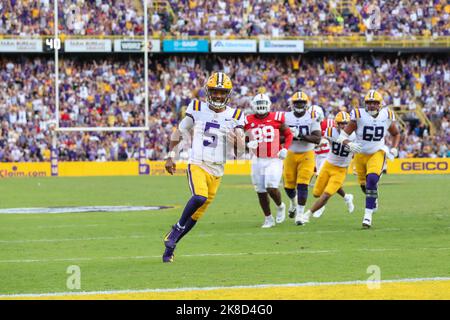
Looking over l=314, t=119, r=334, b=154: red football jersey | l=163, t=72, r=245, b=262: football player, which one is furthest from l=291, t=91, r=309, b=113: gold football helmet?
l=163, t=72, r=245, b=262: football player

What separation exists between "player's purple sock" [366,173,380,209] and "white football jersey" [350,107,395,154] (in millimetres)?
524

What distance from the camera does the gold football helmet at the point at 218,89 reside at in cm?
1052

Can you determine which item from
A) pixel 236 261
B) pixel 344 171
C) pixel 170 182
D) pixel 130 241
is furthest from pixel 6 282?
pixel 170 182

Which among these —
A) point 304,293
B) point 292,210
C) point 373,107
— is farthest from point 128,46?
point 304,293

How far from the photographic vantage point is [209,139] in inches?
421

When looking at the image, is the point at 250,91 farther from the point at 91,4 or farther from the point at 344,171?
the point at 344,171

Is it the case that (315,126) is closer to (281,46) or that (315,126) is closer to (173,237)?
(173,237)

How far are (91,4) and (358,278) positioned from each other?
1214 inches

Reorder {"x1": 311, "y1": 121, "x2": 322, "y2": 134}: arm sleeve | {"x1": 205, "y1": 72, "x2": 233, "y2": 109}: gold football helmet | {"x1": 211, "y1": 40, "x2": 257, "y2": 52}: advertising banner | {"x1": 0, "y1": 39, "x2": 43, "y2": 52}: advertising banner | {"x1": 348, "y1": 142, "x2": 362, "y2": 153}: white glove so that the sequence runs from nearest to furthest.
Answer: {"x1": 205, "y1": 72, "x2": 233, "y2": 109}: gold football helmet
{"x1": 348, "y1": 142, "x2": 362, "y2": 153}: white glove
{"x1": 311, "y1": 121, "x2": 322, "y2": 134}: arm sleeve
{"x1": 0, "y1": 39, "x2": 43, "y2": 52}: advertising banner
{"x1": 211, "y1": 40, "x2": 257, "y2": 52}: advertising banner

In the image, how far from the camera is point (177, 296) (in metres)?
7.89

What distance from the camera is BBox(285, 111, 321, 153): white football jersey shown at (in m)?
15.4

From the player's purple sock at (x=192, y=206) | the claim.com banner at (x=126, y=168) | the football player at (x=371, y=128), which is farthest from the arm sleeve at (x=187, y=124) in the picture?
the claim.com banner at (x=126, y=168)

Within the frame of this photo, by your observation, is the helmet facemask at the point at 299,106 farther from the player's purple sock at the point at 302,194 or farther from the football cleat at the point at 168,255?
the football cleat at the point at 168,255

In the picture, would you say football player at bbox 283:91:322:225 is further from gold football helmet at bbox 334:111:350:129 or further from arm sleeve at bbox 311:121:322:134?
gold football helmet at bbox 334:111:350:129
